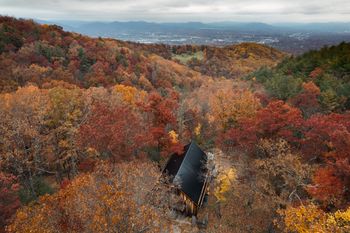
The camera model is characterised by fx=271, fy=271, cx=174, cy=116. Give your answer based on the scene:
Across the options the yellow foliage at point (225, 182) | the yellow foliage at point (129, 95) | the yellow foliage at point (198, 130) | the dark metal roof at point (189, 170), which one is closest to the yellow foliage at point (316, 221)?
the yellow foliage at point (225, 182)

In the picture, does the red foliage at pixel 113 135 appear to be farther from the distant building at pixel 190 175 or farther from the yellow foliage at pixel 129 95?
the yellow foliage at pixel 129 95

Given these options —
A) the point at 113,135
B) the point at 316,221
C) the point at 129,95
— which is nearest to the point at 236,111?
the point at 113,135

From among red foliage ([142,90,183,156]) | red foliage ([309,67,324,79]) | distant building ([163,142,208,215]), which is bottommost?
distant building ([163,142,208,215])

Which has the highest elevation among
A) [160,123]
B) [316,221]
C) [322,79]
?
[322,79]

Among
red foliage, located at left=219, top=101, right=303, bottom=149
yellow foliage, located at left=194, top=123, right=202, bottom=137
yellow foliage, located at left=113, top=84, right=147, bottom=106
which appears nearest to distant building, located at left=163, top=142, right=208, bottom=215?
red foliage, located at left=219, top=101, right=303, bottom=149

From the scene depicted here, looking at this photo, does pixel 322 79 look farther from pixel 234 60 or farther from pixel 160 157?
pixel 234 60

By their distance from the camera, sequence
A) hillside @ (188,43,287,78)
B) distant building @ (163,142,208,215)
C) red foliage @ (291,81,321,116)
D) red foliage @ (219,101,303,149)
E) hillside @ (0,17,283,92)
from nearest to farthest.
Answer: red foliage @ (219,101,303,149) < distant building @ (163,142,208,215) < red foliage @ (291,81,321,116) < hillside @ (0,17,283,92) < hillside @ (188,43,287,78)

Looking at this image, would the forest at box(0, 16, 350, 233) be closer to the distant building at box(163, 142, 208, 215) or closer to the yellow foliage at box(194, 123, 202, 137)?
the yellow foliage at box(194, 123, 202, 137)
